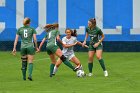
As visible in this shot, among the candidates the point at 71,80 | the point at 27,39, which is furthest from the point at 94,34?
the point at 27,39

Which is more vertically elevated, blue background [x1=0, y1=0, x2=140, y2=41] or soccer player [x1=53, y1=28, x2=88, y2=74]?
blue background [x1=0, y1=0, x2=140, y2=41]

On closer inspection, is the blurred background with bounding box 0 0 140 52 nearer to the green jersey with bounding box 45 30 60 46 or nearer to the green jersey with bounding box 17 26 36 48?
the green jersey with bounding box 45 30 60 46

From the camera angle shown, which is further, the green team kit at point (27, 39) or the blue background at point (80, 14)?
the blue background at point (80, 14)

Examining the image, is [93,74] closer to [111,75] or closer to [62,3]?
[111,75]

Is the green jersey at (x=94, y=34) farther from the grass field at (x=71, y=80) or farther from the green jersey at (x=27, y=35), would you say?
the green jersey at (x=27, y=35)

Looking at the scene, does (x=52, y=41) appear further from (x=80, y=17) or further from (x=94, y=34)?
(x=80, y=17)

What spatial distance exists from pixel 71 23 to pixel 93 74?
11755 mm

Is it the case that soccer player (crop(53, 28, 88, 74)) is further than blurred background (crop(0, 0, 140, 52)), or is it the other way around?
blurred background (crop(0, 0, 140, 52))

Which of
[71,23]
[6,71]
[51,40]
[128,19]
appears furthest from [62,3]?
[51,40]

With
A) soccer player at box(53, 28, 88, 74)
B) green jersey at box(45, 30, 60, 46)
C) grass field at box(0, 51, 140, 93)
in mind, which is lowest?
grass field at box(0, 51, 140, 93)

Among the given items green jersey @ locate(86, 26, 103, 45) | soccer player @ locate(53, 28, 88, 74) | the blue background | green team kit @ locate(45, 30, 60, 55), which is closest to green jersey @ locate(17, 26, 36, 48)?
green team kit @ locate(45, 30, 60, 55)

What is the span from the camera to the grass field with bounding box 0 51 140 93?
16.2m

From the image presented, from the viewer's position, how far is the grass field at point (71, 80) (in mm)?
16219

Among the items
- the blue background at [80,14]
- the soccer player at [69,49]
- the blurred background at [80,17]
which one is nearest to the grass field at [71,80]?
the soccer player at [69,49]
